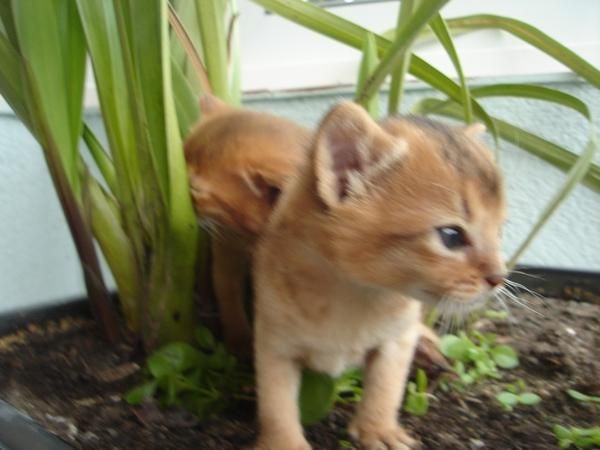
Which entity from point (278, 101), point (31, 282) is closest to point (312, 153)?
point (278, 101)

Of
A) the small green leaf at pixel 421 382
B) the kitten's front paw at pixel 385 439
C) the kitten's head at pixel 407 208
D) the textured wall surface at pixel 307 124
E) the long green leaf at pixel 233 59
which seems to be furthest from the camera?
the textured wall surface at pixel 307 124

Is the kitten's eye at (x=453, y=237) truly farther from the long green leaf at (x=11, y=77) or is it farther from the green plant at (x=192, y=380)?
the long green leaf at (x=11, y=77)

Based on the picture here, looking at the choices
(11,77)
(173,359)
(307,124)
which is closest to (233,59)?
(307,124)

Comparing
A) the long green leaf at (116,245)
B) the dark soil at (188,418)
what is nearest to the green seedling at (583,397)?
the dark soil at (188,418)

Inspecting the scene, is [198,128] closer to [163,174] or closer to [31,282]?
[163,174]

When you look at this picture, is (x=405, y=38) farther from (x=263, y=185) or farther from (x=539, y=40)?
(x=539, y=40)
